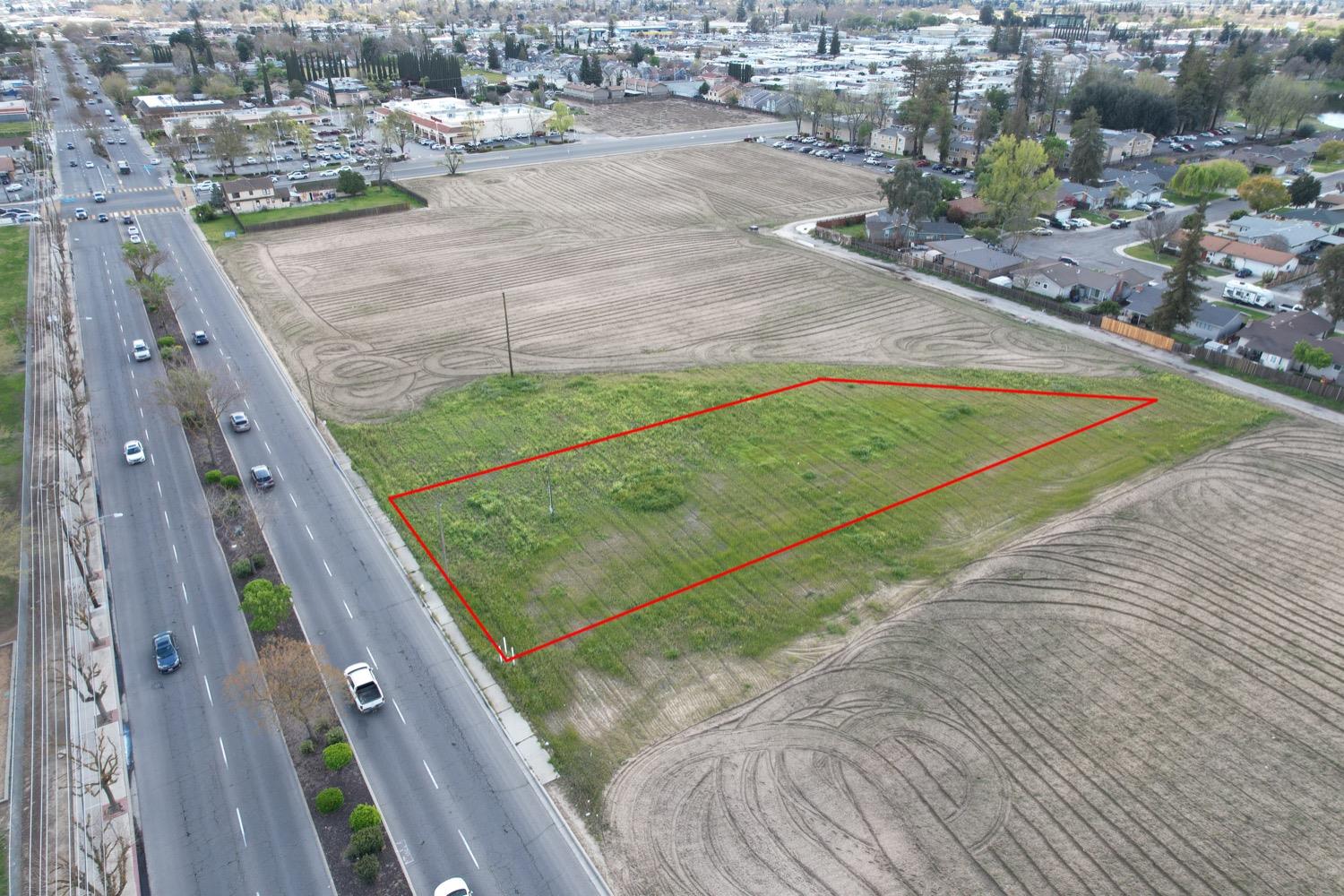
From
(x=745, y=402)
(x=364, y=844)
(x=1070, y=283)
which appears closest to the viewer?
(x=364, y=844)

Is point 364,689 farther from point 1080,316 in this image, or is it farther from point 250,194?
point 250,194

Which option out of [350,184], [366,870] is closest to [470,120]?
[350,184]

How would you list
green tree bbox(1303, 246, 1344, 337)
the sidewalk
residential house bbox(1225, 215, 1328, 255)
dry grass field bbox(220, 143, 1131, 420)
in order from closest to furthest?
1. the sidewalk
2. green tree bbox(1303, 246, 1344, 337)
3. dry grass field bbox(220, 143, 1131, 420)
4. residential house bbox(1225, 215, 1328, 255)

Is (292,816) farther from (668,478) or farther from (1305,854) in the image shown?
(1305,854)

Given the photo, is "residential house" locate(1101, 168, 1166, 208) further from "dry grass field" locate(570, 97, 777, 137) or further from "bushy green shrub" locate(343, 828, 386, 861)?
"bushy green shrub" locate(343, 828, 386, 861)

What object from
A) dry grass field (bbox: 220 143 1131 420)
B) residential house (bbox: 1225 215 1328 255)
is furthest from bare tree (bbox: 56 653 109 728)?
residential house (bbox: 1225 215 1328 255)

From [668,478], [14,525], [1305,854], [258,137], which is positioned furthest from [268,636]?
[258,137]

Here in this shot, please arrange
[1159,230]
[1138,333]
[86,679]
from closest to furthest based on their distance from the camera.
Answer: [86,679], [1138,333], [1159,230]
